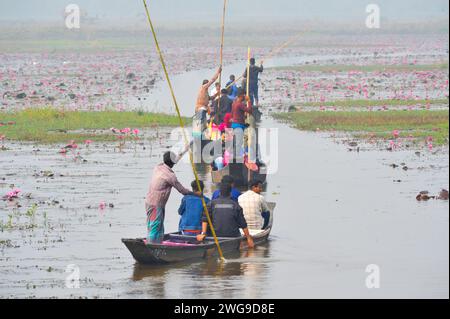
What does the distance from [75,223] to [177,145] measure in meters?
9.92

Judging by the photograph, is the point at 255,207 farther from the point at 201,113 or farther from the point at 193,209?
the point at 201,113

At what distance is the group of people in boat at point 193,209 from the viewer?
16.2 metres

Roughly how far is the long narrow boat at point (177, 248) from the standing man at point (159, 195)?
0.19 metres

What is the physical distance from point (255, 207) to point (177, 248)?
6.73 ft

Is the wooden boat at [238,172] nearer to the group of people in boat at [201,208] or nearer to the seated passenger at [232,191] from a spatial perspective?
the group of people in boat at [201,208]

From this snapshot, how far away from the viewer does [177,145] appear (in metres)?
29.0

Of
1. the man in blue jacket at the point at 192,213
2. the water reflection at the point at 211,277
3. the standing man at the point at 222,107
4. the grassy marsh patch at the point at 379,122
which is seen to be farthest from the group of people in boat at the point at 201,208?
the grassy marsh patch at the point at 379,122

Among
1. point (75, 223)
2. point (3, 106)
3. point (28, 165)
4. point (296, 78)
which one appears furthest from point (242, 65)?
point (75, 223)

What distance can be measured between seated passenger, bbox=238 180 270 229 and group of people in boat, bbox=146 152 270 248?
1.05 feet

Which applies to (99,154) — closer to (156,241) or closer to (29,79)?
(156,241)

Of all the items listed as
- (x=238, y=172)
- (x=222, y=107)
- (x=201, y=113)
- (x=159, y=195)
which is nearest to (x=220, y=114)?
(x=222, y=107)

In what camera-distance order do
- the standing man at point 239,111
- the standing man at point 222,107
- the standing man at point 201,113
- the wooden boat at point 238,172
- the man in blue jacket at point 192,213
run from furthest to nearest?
the standing man at point 222,107 < the standing man at point 201,113 < the standing man at point 239,111 < the wooden boat at point 238,172 < the man in blue jacket at point 192,213

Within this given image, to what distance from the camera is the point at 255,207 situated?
1778 centimetres
